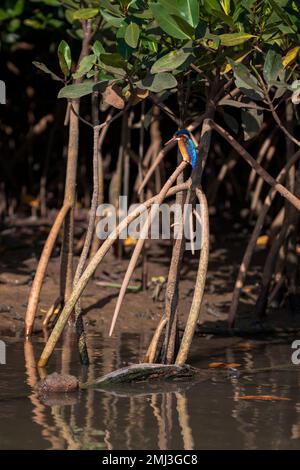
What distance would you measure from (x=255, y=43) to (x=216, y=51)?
181mm

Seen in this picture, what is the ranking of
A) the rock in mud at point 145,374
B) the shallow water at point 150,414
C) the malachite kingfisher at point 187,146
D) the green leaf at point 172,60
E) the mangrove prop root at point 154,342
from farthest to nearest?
1. the mangrove prop root at point 154,342
2. the malachite kingfisher at point 187,146
3. the rock in mud at point 145,374
4. the green leaf at point 172,60
5. the shallow water at point 150,414

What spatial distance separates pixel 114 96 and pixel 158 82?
32 centimetres

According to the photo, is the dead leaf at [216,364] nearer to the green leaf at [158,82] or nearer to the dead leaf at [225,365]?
the dead leaf at [225,365]

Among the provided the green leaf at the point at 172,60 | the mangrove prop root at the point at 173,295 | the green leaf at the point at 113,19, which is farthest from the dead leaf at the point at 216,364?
the green leaf at the point at 113,19

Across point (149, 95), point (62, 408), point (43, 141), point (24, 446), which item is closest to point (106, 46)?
point (149, 95)

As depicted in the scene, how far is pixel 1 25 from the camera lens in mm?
9000

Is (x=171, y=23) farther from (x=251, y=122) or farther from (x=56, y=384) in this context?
(x=56, y=384)

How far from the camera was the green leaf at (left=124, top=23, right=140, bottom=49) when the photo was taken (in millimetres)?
5168

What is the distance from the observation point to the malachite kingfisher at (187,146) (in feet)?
18.4

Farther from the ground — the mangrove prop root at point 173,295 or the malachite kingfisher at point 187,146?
the malachite kingfisher at point 187,146

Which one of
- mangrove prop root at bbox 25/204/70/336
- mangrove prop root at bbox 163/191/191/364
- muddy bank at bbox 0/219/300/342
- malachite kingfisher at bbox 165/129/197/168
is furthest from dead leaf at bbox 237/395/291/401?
mangrove prop root at bbox 25/204/70/336

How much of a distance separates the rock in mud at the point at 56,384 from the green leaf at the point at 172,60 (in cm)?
137

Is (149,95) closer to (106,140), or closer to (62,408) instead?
(62,408)

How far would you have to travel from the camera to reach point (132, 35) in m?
5.18
